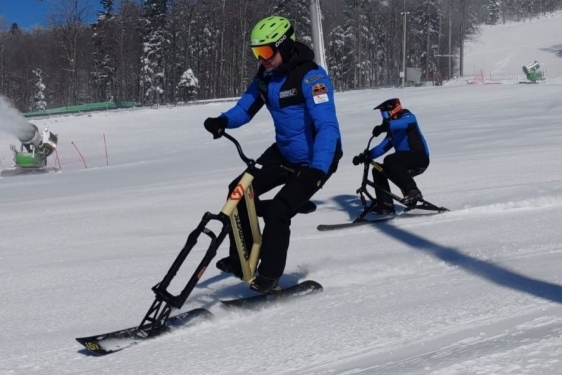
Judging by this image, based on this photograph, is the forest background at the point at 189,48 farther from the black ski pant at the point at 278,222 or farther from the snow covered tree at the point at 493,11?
the black ski pant at the point at 278,222

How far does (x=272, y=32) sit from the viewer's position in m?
4.43

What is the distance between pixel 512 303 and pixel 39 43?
83.5 meters

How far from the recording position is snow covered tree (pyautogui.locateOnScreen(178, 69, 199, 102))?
5819cm

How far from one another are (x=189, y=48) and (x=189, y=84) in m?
6.61

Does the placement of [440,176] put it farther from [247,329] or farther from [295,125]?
[247,329]

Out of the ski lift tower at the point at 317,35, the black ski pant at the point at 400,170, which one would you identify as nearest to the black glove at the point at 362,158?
the black ski pant at the point at 400,170

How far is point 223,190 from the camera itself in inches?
436

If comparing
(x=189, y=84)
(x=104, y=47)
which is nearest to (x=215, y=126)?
(x=189, y=84)

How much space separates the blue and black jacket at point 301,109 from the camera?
174 inches

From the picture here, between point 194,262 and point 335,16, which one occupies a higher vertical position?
point 335,16

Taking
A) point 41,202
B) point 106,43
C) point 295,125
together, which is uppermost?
point 106,43

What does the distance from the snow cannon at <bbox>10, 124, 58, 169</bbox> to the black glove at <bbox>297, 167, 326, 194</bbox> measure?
2043cm

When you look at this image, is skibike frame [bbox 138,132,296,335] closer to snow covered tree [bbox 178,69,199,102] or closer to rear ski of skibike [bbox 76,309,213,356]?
rear ski of skibike [bbox 76,309,213,356]

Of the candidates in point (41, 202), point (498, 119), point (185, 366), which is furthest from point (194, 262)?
point (498, 119)
